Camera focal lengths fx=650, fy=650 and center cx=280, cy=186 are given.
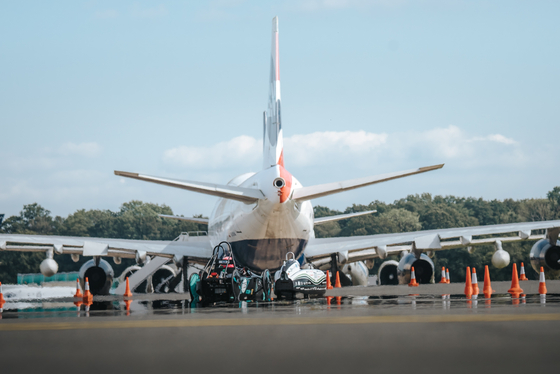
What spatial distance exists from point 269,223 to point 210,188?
3.13 m

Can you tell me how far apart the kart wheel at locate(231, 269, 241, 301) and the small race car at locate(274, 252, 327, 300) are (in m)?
1.65

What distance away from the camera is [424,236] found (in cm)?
2469

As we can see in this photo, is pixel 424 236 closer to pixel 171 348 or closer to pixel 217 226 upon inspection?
pixel 217 226

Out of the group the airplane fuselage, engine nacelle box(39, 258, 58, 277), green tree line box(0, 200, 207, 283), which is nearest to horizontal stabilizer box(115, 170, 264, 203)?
the airplane fuselage

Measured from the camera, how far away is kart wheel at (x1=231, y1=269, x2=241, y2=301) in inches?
619

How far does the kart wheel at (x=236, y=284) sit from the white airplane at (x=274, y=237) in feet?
11.1

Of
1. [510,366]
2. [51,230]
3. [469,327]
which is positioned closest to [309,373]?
[510,366]

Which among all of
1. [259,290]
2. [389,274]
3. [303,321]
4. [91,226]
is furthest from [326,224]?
[303,321]

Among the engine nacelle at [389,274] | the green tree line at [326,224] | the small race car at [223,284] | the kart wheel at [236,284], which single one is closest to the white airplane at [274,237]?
the small race car at [223,284]

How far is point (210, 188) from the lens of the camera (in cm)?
1872

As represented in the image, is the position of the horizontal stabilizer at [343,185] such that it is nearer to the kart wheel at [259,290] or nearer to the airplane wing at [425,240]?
the kart wheel at [259,290]

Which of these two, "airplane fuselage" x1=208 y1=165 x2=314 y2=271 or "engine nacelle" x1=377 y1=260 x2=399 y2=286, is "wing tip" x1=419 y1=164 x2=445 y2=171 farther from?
"engine nacelle" x1=377 y1=260 x2=399 y2=286

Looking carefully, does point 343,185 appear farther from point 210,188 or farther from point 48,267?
point 48,267

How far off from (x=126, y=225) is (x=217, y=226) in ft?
281
